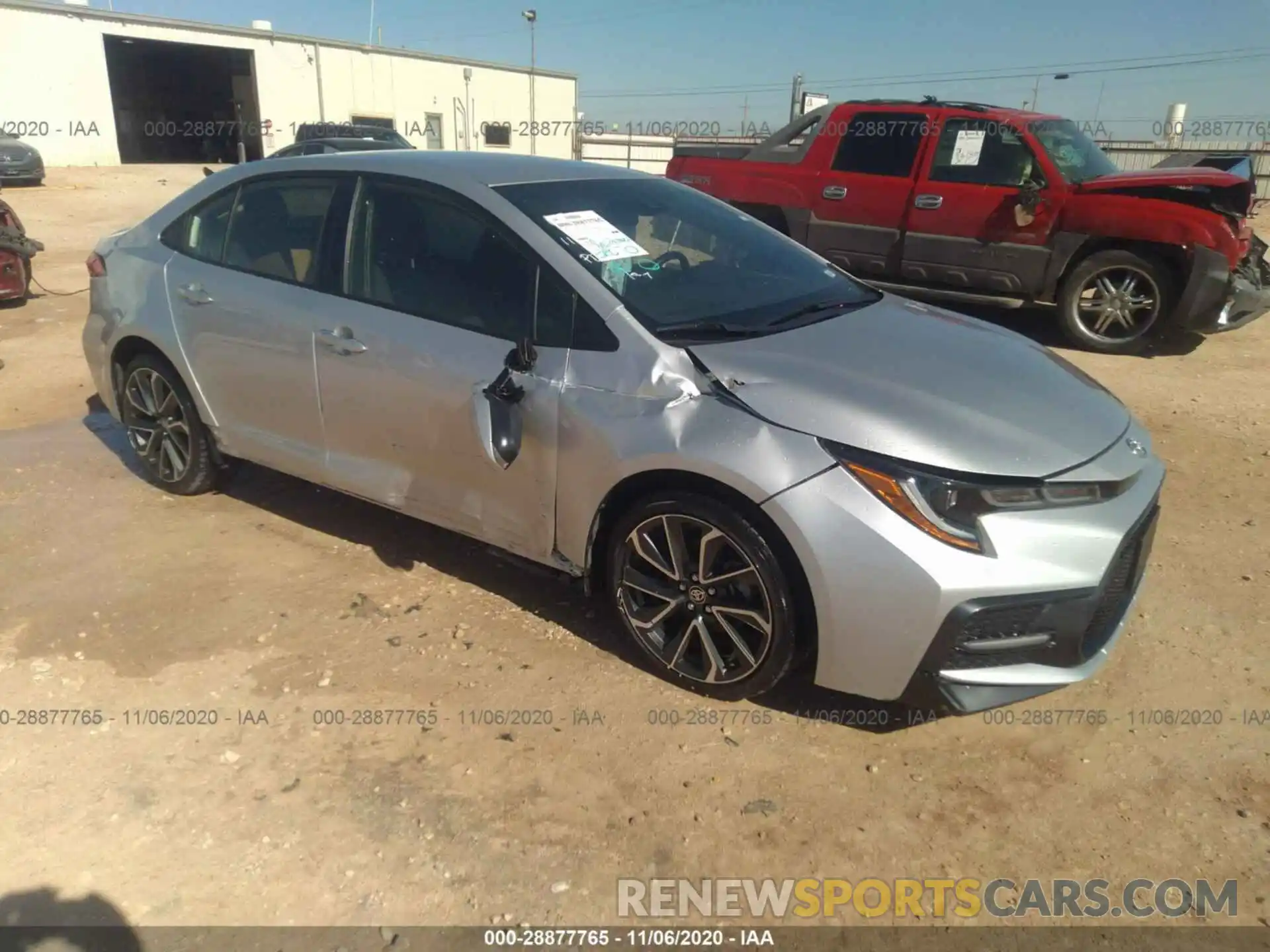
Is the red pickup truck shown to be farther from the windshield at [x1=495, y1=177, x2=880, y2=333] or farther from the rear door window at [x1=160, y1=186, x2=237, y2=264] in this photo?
the rear door window at [x1=160, y1=186, x2=237, y2=264]

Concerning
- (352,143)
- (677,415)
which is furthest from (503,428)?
(352,143)

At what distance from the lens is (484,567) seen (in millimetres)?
3908

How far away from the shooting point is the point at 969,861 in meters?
2.41

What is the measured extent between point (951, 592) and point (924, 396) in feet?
2.04

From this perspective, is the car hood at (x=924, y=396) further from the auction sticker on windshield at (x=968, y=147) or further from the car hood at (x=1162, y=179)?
the auction sticker on windshield at (x=968, y=147)

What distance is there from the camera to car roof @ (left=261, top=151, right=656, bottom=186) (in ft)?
11.3

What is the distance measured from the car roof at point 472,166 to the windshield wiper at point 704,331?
927mm

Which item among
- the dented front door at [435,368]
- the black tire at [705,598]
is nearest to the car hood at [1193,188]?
the dented front door at [435,368]

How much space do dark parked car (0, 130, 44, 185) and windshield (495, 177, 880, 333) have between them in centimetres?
2000

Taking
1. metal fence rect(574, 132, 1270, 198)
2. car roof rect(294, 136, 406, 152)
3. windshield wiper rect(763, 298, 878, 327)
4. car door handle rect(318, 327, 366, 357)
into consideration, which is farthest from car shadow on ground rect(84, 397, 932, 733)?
metal fence rect(574, 132, 1270, 198)

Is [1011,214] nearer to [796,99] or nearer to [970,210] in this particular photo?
[970,210]

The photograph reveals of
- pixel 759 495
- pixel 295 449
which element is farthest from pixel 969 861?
pixel 295 449

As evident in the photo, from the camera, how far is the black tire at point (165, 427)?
4344mm

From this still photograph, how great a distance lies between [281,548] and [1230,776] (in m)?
3.66
